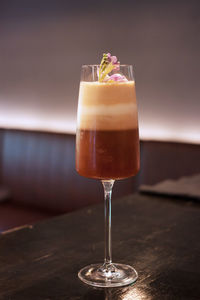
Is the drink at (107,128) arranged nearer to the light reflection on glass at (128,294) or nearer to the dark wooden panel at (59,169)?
the light reflection on glass at (128,294)

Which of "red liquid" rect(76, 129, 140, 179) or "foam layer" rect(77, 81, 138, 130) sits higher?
"foam layer" rect(77, 81, 138, 130)

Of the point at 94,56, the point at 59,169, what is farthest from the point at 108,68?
the point at 94,56

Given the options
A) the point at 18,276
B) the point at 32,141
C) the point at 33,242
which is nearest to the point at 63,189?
the point at 32,141

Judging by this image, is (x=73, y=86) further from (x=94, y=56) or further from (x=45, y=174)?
(x=45, y=174)

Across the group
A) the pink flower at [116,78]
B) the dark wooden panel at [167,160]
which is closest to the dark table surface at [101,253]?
the pink flower at [116,78]

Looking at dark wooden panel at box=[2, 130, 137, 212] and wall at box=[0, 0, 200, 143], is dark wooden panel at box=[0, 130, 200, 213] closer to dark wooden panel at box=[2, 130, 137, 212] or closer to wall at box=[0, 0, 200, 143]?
dark wooden panel at box=[2, 130, 137, 212]

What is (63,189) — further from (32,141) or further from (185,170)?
(185,170)

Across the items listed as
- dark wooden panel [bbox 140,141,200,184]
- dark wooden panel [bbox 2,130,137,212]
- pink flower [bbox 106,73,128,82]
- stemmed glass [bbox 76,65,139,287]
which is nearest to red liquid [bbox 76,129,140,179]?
stemmed glass [bbox 76,65,139,287]
